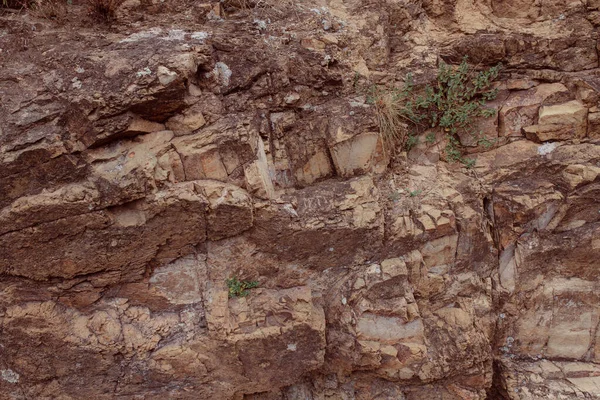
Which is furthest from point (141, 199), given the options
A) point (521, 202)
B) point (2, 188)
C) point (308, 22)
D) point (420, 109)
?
point (521, 202)

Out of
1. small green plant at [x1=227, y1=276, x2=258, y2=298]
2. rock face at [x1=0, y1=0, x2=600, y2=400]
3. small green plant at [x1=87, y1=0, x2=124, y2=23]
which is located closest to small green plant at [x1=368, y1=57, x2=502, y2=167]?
rock face at [x1=0, y1=0, x2=600, y2=400]

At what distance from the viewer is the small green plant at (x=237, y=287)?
10.2ft

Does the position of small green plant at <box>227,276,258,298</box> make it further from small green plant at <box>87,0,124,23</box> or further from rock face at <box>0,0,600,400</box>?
small green plant at <box>87,0,124,23</box>

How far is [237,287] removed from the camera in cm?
311

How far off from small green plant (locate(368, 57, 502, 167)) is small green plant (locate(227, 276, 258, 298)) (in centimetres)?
156

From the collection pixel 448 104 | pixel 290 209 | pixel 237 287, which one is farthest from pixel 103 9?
pixel 448 104

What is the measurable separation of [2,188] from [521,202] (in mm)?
3720

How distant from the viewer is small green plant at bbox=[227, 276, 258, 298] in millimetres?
3107

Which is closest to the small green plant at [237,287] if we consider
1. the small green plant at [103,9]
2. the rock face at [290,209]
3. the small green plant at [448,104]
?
the rock face at [290,209]

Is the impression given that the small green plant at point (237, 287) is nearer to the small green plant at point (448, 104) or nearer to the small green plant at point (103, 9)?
the small green plant at point (448, 104)

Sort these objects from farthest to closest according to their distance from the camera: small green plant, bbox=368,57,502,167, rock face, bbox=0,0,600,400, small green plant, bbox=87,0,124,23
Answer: small green plant, bbox=368,57,502,167 → small green plant, bbox=87,0,124,23 → rock face, bbox=0,0,600,400

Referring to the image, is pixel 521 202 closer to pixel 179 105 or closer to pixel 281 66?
pixel 281 66

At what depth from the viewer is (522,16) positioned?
360 cm

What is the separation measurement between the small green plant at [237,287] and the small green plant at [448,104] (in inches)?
61.4
